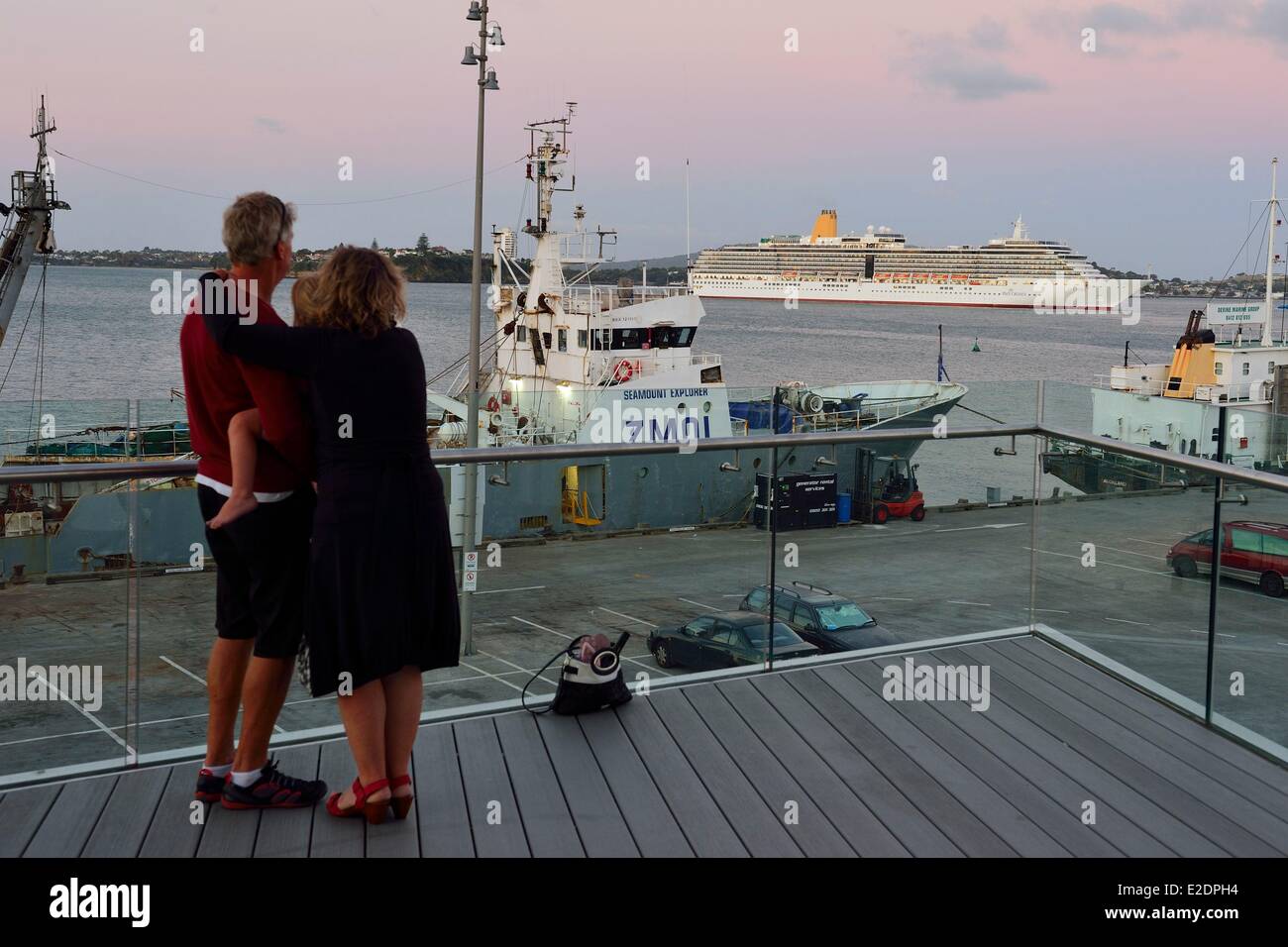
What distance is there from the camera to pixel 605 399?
16.4m

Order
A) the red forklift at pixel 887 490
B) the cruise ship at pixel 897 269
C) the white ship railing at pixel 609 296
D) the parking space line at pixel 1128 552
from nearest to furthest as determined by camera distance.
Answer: the parking space line at pixel 1128 552 < the red forklift at pixel 887 490 < the white ship railing at pixel 609 296 < the cruise ship at pixel 897 269

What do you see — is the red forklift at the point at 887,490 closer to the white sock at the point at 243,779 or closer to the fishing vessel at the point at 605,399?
the fishing vessel at the point at 605,399

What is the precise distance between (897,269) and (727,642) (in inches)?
4477

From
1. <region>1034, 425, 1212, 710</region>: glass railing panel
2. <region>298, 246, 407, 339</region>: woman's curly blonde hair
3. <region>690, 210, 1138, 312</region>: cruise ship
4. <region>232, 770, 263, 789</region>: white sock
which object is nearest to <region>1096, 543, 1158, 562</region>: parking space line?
<region>1034, 425, 1212, 710</region>: glass railing panel

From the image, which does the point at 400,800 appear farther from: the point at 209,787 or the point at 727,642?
the point at 727,642

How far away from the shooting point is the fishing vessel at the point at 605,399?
14.2 feet

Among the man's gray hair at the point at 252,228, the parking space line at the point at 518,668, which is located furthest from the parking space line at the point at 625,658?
the man's gray hair at the point at 252,228

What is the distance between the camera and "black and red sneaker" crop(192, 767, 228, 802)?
3217 mm

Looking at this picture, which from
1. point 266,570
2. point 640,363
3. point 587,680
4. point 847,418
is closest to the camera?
point 266,570

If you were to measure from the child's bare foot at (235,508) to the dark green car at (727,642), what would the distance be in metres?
1.77

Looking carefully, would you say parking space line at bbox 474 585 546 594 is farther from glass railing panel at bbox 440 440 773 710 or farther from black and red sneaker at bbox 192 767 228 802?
black and red sneaker at bbox 192 767 228 802

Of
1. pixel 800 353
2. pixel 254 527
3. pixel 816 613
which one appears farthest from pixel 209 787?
pixel 800 353

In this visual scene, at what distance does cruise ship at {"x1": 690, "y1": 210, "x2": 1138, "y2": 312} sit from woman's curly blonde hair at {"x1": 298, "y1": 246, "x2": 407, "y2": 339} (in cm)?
10779
